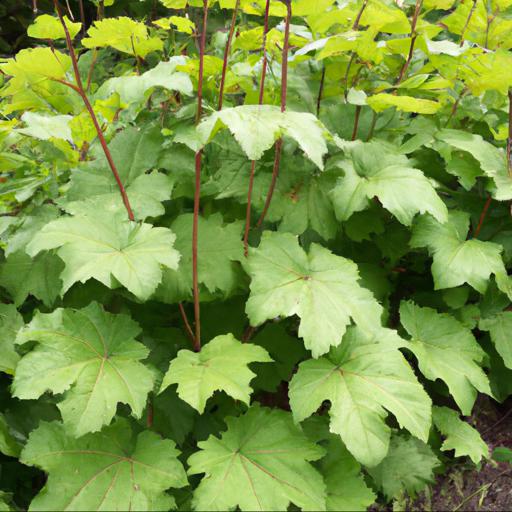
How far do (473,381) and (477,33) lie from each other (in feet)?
4.57

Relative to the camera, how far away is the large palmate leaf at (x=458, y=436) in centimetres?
166

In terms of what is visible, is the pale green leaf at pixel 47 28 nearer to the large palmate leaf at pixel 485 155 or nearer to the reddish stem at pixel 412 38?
the reddish stem at pixel 412 38

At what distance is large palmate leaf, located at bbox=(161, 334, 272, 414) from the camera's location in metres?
1.27

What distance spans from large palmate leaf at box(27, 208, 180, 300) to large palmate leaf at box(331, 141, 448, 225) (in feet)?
1.92

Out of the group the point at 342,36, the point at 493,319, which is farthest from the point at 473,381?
the point at 342,36

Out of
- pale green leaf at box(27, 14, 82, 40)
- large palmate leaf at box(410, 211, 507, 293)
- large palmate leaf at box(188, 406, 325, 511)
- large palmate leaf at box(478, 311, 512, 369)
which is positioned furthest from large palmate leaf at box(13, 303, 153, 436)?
large palmate leaf at box(478, 311, 512, 369)

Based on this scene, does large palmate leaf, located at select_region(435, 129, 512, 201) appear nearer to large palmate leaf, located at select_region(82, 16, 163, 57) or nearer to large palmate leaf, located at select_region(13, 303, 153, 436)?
large palmate leaf, located at select_region(82, 16, 163, 57)

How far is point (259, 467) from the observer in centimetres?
134

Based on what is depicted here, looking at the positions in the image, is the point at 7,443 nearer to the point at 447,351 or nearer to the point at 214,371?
the point at 214,371

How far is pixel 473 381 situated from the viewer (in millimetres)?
1642

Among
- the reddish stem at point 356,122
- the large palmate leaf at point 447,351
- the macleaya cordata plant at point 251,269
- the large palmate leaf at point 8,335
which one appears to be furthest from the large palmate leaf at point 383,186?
the large palmate leaf at point 8,335

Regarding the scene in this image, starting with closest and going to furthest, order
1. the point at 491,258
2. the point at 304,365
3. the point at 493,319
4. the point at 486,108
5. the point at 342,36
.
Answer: the point at 304,365, the point at 342,36, the point at 491,258, the point at 493,319, the point at 486,108

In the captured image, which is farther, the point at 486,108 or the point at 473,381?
the point at 486,108

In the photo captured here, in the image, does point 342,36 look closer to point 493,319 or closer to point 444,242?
point 444,242
